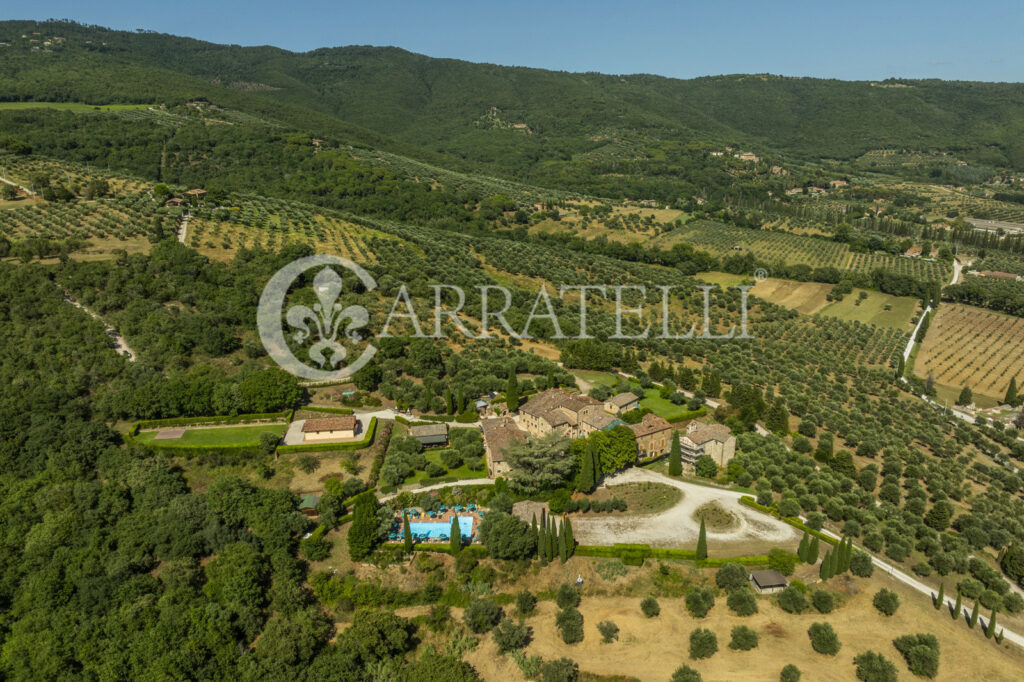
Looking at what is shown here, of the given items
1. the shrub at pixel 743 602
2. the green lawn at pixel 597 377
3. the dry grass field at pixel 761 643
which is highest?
the green lawn at pixel 597 377

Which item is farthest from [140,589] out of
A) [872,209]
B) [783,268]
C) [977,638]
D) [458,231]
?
[872,209]

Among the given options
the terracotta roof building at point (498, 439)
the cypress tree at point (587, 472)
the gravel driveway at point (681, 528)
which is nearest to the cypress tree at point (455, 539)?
the terracotta roof building at point (498, 439)

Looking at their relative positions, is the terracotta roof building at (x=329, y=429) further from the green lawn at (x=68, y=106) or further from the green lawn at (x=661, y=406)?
the green lawn at (x=68, y=106)

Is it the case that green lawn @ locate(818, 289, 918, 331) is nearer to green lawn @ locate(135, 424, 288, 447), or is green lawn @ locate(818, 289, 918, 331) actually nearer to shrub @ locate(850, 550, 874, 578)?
shrub @ locate(850, 550, 874, 578)

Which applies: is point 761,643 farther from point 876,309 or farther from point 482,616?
point 876,309

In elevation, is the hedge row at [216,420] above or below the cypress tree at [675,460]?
above
